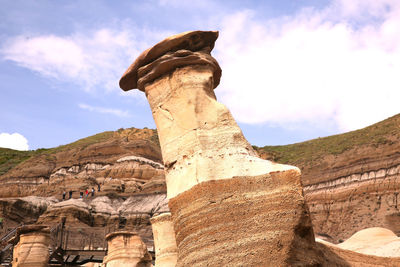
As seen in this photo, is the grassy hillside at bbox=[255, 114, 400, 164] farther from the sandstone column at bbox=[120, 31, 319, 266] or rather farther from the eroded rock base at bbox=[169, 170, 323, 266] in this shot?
the eroded rock base at bbox=[169, 170, 323, 266]

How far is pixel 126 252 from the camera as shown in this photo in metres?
11.6

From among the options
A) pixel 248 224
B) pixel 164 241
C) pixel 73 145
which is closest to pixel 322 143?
pixel 73 145

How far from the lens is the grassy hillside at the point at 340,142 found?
133 feet

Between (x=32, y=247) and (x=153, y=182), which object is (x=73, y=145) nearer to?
(x=153, y=182)

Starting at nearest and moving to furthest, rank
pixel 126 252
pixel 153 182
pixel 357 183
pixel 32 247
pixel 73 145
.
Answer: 1. pixel 126 252
2. pixel 32 247
3. pixel 357 183
4. pixel 153 182
5. pixel 73 145

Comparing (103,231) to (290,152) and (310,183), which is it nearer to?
(310,183)

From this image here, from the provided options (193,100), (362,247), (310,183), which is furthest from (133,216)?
(193,100)

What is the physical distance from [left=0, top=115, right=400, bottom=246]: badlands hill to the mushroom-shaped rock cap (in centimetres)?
2083

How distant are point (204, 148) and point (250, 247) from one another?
5.12ft

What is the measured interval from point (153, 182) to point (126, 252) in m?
27.3

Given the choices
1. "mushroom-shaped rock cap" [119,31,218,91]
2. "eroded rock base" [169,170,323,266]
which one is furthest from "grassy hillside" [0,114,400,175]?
"eroded rock base" [169,170,323,266]

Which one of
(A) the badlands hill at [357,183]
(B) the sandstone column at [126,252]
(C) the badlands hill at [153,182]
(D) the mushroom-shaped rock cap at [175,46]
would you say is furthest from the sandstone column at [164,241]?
(A) the badlands hill at [357,183]

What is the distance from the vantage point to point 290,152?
177ft

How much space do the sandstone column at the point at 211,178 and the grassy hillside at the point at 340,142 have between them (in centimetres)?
3375
